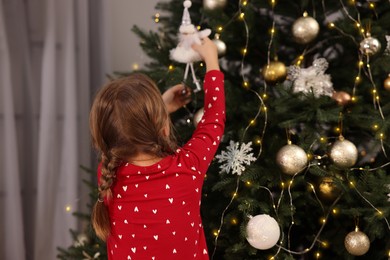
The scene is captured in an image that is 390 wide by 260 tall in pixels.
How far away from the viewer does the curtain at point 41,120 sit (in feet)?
7.98

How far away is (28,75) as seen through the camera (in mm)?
2492

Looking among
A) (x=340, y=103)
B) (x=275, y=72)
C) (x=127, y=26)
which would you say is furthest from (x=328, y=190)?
(x=127, y=26)

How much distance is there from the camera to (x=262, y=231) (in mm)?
1490

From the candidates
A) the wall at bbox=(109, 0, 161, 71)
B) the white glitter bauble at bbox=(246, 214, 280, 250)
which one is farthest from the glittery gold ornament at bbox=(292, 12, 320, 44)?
the wall at bbox=(109, 0, 161, 71)

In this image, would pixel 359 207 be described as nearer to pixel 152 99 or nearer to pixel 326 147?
pixel 326 147

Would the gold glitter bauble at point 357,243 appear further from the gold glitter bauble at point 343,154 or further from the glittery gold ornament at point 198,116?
the glittery gold ornament at point 198,116

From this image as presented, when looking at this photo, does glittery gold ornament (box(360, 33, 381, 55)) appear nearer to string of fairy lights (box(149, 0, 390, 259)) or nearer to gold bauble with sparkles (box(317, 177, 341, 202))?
string of fairy lights (box(149, 0, 390, 259))

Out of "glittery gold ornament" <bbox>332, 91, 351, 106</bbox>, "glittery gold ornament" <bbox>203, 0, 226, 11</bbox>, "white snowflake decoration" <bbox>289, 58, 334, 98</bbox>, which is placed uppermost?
"glittery gold ornament" <bbox>203, 0, 226, 11</bbox>

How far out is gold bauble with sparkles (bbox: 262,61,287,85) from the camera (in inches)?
69.1

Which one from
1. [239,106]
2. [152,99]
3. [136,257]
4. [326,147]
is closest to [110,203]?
[136,257]

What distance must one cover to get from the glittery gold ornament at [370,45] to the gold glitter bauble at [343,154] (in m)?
0.32

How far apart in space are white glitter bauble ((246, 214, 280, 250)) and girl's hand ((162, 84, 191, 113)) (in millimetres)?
439

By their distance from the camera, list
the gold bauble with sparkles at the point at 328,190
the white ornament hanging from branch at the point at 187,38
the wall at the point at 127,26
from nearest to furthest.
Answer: the white ornament hanging from branch at the point at 187,38
the gold bauble with sparkles at the point at 328,190
the wall at the point at 127,26

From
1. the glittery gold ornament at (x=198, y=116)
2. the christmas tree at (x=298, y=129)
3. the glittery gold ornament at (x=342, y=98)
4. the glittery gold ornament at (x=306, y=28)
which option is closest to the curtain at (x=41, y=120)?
the christmas tree at (x=298, y=129)
